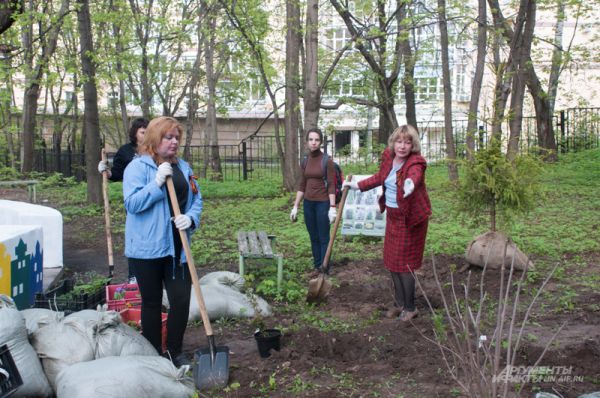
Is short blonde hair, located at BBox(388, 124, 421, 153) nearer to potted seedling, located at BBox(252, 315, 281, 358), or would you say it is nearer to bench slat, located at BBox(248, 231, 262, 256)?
potted seedling, located at BBox(252, 315, 281, 358)

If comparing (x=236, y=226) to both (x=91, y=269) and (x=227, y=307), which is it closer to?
(x=91, y=269)

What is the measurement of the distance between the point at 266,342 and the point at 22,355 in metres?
1.54

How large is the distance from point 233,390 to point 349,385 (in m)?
0.68

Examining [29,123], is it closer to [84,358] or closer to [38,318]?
[38,318]

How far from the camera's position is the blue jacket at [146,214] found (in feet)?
12.9

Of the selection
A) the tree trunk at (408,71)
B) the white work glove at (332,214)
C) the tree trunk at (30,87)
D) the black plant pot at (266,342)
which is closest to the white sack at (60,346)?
the black plant pot at (266,342)

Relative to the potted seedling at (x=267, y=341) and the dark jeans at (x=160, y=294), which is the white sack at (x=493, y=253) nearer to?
the potted seedling at (x=267, y=341)

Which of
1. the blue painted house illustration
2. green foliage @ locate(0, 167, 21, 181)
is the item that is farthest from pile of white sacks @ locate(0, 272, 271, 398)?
green foliage @ locate(0, 167, 21, 181)

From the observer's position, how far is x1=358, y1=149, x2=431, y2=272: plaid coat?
494 centimetres

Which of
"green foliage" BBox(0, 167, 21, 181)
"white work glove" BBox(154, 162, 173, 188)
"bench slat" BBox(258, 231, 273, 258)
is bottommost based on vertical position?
"bench slat" BBox(258, 231, 273, 258)

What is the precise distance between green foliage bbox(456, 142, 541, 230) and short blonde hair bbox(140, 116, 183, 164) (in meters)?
3.49

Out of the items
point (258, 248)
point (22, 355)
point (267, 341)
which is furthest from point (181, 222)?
point (258, 248)

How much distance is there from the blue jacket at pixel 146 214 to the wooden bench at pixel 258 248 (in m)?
2.25

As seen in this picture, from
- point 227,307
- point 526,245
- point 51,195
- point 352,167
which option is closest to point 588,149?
point 352,167
